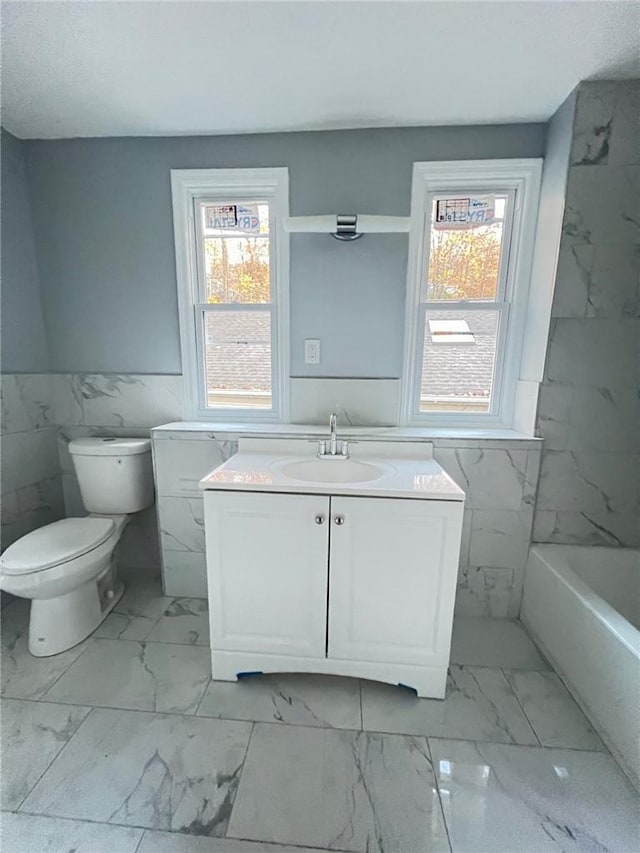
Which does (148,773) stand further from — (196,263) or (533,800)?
(196,263)

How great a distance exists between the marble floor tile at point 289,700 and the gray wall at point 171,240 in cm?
140

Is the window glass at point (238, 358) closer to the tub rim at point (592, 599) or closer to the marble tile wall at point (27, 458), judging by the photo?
the marble tile wall at point (27, 458)

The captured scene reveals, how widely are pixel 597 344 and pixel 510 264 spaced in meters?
0.58

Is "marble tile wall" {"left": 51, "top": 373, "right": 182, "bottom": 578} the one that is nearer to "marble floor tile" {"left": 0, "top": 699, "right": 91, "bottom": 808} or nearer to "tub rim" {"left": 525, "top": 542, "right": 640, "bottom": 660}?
"marble floor tile" {"left": 0, "top": 699, "right": 91, "bottom": 808}

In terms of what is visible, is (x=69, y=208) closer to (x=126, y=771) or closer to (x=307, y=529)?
(x=307, y=529)

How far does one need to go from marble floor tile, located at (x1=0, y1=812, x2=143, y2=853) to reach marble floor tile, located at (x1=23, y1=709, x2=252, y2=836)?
0.02 metres

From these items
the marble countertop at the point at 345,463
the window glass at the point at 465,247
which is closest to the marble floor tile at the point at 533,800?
the marble countertop at the point at 345,463

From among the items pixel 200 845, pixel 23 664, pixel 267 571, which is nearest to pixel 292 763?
pixel 200 845

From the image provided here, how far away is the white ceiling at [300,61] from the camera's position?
117 cm

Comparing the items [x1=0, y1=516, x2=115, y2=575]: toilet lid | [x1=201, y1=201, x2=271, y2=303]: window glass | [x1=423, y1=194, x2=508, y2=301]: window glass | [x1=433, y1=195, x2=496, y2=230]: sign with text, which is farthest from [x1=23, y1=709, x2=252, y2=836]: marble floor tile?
[x1=433, y1=195, x2=496, y2=230]: sign with text

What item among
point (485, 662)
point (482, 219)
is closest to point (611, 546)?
point (485, 662)

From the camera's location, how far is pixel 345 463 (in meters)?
1.67

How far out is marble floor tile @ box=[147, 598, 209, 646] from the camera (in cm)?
167

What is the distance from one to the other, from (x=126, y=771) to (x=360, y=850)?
724 mm
